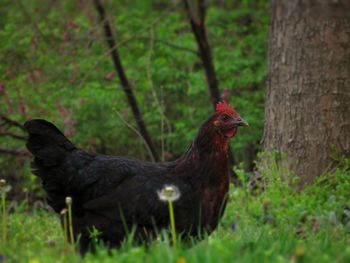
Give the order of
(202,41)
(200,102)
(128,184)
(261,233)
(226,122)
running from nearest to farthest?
(261,233), (128,184), (226,122), (202,41), (200,102)

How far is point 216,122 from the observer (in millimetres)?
5520

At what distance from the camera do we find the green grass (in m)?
3.49

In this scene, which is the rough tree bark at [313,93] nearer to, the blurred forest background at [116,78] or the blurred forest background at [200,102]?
the blurred forest background at [200,102]

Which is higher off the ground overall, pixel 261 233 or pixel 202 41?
pixel 202 41

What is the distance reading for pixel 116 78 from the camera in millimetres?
12055

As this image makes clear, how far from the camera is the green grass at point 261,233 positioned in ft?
11.5

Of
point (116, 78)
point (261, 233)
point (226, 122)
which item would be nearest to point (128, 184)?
point (226, 122)

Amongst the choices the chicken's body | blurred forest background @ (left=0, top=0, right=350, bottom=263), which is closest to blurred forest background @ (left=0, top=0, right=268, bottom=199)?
blurred forest background @ (left=0, top=0, right=350, bottom=263)

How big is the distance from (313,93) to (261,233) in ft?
9.80

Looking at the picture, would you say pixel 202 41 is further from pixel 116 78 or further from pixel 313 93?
pixel 313 93

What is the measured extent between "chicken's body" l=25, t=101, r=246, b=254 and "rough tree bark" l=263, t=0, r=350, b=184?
2083 mm

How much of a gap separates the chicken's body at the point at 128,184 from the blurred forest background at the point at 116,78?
14.7ft

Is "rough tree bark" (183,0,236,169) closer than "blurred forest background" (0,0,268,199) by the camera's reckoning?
Yes

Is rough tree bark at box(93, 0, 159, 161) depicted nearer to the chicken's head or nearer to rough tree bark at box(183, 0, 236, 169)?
rough tree bark at box(183, 0, 236, 169)
